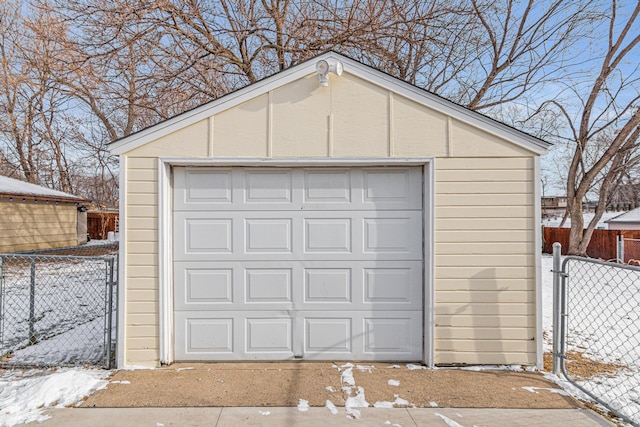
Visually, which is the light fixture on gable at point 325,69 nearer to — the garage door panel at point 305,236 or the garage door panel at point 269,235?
the garage door panel at point 305,236

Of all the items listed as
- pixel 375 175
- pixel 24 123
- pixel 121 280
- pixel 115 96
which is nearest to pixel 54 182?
pixel 24 123

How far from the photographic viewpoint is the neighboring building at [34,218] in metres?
12.8

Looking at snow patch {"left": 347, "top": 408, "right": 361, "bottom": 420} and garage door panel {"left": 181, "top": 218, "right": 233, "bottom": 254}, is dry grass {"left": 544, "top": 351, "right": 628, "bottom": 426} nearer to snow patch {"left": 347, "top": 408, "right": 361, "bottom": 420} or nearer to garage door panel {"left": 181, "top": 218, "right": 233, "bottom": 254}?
snow patch {"left": 347, "top": 408, "right": 361, "bottom": 420}

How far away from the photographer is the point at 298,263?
13.2 feet

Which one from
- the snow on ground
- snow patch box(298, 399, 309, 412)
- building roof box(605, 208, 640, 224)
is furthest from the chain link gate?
building roof box(605, 208, 640, 224)

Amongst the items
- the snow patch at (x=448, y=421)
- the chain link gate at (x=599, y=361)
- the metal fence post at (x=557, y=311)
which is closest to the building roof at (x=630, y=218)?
the chain link gate at (x=599, y=361)

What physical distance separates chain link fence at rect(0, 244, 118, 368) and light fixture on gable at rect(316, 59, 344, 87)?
2.72 metres

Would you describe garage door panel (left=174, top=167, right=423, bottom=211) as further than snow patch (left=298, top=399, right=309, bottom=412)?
Yes

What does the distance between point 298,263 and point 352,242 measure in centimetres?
61

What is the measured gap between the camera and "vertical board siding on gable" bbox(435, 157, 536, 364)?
3832 mm

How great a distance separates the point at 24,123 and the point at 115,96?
11495 mm

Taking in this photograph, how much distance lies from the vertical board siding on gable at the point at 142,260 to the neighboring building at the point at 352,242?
11 millimetres

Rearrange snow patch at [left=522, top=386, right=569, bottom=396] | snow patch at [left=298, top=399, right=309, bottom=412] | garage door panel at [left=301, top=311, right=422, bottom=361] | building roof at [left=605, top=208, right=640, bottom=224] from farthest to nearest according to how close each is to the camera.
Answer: building roof at [left=605, top=208, right=640, bottom=224], garage door panel at [left=301, top=311, right=422, bottom=361], snow patch at [left=522, top=386, right=569, bottom=396], snow patch at [left=298, top=399, right=309, bottom=412]

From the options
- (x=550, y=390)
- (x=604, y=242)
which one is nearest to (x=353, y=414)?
(x=550, y=390)
